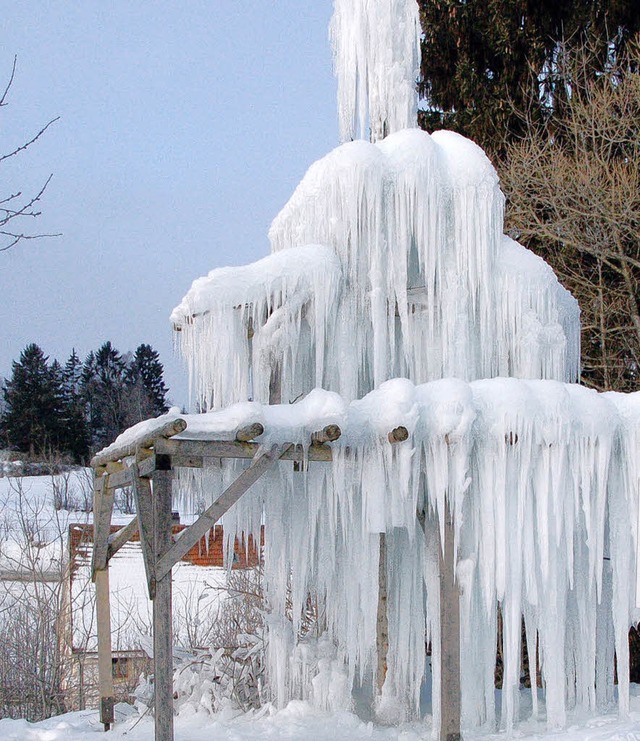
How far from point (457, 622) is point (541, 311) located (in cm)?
302

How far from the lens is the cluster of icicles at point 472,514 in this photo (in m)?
6.45

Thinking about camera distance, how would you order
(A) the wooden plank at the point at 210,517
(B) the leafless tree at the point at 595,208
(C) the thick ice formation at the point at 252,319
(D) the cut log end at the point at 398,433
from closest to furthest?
1. (A) the wooden plank at the point at 210,517
2. (D) the cut log end at the point at 398,433
3. (C) the thick ice formation at the point at 252,319
4. (B) the leafless tree at the point at 595,208

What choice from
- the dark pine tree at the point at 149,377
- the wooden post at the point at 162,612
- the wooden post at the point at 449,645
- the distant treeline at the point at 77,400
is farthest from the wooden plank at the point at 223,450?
the dark pine tree at the point at 149,377

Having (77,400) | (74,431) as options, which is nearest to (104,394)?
(77,400)

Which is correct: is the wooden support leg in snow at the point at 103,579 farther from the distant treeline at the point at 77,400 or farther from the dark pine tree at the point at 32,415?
the dark pine tree at the point at 32,415

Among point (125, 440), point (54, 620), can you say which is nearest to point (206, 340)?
point (125, 440)

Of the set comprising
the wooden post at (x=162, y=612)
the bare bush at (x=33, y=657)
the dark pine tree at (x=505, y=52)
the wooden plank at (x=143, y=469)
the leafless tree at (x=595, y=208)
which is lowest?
the bare bush at (x=33, y=657)

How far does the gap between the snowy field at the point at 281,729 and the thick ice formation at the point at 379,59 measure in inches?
225

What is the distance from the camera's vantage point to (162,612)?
604cm

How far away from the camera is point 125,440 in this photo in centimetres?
663

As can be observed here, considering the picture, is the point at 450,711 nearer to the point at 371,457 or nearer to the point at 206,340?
the point at 371,457

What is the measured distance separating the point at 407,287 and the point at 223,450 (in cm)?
307

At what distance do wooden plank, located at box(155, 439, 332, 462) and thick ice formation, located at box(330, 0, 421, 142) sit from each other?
4.39 m

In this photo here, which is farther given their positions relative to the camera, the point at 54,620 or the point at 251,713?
the point at 54,620
